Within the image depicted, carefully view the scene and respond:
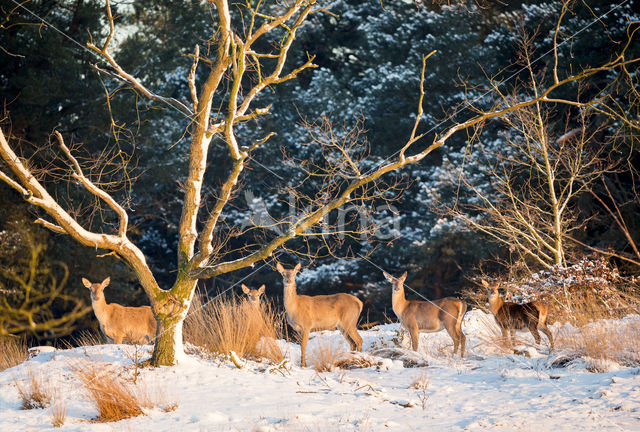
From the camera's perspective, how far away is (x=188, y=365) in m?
7.93

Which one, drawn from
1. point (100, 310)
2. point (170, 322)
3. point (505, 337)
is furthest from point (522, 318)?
point (100, 310)

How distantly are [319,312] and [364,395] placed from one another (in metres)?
3.42

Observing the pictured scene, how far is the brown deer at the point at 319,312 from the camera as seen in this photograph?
10156 mm

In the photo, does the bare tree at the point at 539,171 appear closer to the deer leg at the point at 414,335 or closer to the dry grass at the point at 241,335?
the deer leg at the point at 414,335

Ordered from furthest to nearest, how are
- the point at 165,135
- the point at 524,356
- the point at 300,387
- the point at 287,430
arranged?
the point at 165,135 < the point at 524,356 < the point at 300,387 < the point at 287,430

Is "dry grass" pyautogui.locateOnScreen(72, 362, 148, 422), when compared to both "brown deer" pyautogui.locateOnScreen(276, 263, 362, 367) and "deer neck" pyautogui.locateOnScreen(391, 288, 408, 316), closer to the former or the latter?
"brown deer" pyautogui.locateOnScreen(276, 263, 362, 367)

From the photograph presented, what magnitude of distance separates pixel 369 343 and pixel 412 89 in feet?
48.4

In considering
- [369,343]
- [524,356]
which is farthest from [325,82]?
[524,356]

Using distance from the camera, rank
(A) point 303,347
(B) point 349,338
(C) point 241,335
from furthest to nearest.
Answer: (B) point 349,338
(A) point 303,347
(C) point 241,335

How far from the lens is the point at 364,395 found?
273 inches

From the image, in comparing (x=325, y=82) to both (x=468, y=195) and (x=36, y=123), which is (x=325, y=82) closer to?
(x=468, y=195)

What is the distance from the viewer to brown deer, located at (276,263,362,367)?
1016 cm

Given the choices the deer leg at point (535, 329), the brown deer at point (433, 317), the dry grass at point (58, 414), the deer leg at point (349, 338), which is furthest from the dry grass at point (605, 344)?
the dry grass at point (58, 414)

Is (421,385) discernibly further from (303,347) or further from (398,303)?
(398,303)
